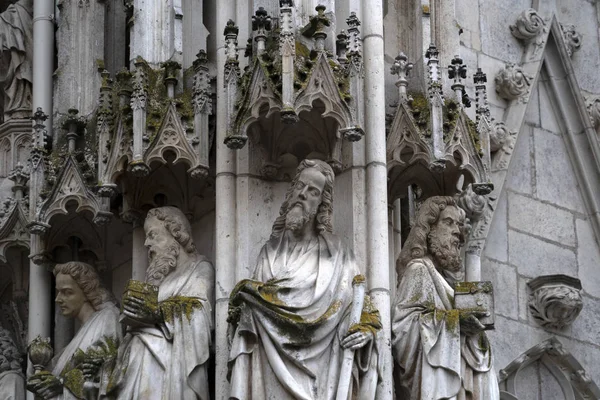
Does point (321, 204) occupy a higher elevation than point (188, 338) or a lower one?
higher

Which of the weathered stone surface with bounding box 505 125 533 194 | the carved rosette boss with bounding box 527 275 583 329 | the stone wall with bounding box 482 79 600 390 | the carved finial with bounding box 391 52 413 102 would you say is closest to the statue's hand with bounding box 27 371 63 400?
the carved finial with bounding box 391 52 413 102

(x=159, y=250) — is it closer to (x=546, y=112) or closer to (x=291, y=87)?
(x=291, y=87)

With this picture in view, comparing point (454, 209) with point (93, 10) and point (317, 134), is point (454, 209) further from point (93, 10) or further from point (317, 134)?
point (93, 10)

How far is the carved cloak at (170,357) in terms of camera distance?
17.0m

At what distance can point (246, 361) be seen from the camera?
16734mm

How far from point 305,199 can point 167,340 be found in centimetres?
118

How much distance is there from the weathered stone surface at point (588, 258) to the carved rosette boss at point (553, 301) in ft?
1.21

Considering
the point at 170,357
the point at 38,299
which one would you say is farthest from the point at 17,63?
the point at 170,357

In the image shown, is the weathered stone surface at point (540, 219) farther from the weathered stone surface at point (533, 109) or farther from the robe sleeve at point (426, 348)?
the robe sleeve at point (426, 348)

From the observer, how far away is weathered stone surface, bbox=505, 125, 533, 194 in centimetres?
2020

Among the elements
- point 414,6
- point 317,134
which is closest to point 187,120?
point 317,134

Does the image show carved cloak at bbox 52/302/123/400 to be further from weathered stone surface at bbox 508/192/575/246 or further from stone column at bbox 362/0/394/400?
weathered stone surface at bbox 508/192/575/246

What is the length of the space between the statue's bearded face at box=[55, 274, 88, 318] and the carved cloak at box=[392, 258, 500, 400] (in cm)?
216

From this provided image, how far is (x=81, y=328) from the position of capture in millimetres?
18156
